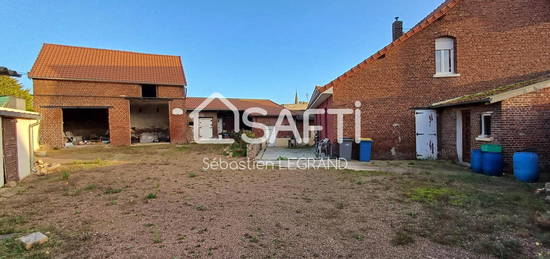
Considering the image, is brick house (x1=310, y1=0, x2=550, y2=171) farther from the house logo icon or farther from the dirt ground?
the house logo icon

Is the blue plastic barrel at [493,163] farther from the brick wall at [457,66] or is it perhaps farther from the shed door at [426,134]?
the brick wall at [457,66]

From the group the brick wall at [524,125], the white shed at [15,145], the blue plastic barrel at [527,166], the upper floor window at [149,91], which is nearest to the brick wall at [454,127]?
the brick wall at [524,125]

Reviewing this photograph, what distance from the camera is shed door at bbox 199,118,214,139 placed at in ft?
82.4

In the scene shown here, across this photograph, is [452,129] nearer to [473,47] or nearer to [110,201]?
[473,47]

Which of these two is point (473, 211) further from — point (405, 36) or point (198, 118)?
point (198, 118)

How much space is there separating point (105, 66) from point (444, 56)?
22781 mm

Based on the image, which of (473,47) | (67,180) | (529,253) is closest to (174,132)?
(67,180)

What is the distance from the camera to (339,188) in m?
6.60

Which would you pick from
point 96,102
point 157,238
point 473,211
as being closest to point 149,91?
point 96,102

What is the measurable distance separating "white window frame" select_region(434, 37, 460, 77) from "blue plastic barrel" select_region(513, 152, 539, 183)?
504 centimetres

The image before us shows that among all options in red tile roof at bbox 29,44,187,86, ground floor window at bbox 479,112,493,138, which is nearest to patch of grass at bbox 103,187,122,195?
ground floor window at bbox 479,112,493,138

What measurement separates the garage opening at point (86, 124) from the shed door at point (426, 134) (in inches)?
859

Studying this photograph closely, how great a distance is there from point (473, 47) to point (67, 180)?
50.3 feet

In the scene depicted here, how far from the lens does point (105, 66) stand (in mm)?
21078
